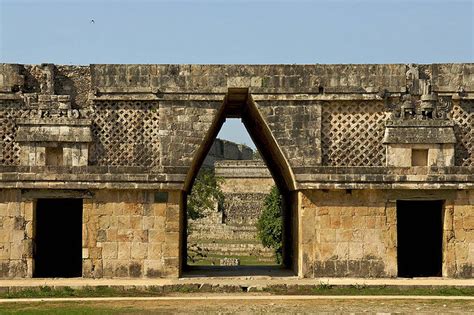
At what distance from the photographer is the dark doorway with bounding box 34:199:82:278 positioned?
825 inches

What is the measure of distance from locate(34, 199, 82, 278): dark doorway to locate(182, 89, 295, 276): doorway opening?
9.04 feet

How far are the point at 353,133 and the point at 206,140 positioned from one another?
307cm

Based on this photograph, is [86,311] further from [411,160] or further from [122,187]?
[411,160]

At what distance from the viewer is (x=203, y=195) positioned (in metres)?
41.5

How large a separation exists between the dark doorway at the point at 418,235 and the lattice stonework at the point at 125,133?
675 centimetres

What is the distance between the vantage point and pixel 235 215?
1944 inches

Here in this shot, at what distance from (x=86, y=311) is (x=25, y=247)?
15.7 ft

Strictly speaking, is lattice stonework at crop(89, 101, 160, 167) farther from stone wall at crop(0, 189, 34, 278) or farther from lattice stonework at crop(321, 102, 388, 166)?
lattice stonework at crop(321, 102, 388, 166)

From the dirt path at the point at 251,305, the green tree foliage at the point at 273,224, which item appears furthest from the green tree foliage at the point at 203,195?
the dirt path at the point at 251,305

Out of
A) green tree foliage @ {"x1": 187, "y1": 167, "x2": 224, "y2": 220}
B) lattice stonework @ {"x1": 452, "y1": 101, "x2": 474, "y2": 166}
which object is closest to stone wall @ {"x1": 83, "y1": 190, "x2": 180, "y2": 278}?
lattice stonework @ {"x1": 452, "y1": 101, "x2": 474, "y2": 166}

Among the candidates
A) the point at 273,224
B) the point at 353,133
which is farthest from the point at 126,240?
the point at 273,224

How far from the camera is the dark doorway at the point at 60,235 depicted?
825 inches

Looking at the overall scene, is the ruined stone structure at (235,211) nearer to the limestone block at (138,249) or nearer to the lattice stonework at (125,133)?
the lattice stonework at (125,133)

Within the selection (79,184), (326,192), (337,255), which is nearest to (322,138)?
(326,192)
